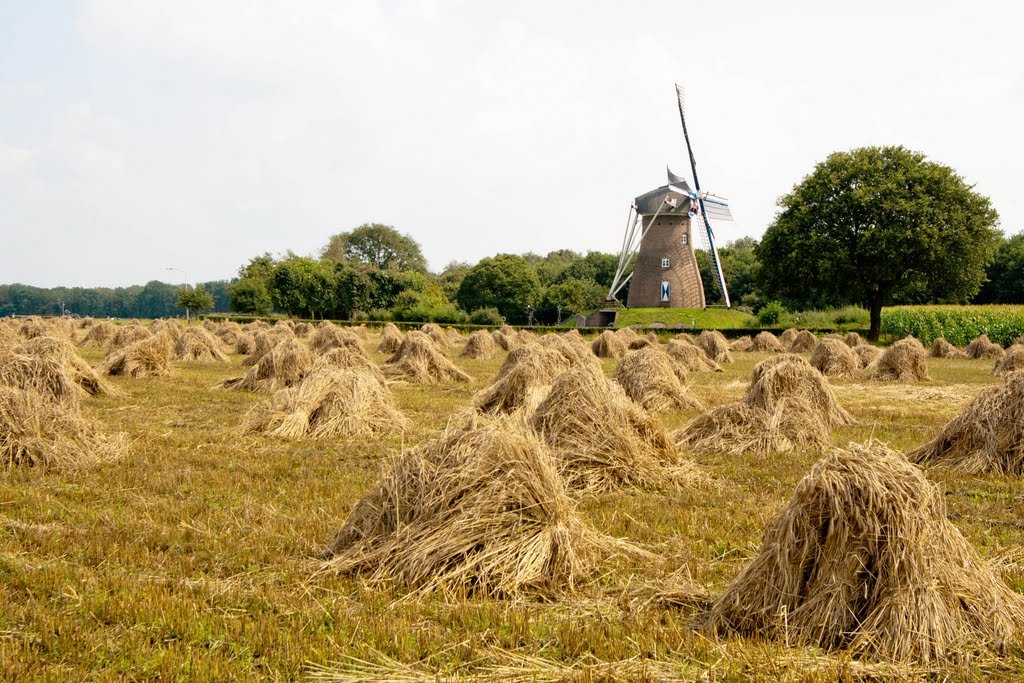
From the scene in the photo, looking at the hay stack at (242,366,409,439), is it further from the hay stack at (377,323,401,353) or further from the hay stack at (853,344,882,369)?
the hay stack at (377,323,401,353)

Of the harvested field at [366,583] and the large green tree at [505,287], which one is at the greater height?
the large green tree at [505,287]

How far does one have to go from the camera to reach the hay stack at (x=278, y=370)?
717 inches

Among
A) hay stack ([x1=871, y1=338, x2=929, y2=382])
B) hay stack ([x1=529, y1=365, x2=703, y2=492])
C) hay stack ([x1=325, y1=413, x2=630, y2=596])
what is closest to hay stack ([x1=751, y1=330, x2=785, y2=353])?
hay stack ([x1=871, y1=338, x2=929, y2=382])

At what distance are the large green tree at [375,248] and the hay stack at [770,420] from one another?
118 meters

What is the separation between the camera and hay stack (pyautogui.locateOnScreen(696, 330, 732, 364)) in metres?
29.4

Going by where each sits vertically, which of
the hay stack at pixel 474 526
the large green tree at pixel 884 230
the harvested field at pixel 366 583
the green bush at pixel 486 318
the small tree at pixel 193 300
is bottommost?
the harvested field at pixel 366 583

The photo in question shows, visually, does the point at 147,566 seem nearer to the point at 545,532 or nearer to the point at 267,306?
the point at 545,532

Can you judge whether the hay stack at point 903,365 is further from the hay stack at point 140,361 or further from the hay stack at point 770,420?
the hay stack at point 140,361

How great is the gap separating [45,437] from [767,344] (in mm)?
34980

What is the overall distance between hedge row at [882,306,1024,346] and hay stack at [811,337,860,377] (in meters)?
19.4

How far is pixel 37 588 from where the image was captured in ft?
17.5

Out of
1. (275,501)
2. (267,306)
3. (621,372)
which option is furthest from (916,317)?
(267,306)

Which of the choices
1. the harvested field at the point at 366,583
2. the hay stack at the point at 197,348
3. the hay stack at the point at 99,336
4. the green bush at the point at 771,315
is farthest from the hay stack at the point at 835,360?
the green bush at the point at 771,315

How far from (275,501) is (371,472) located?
66.0 inches
